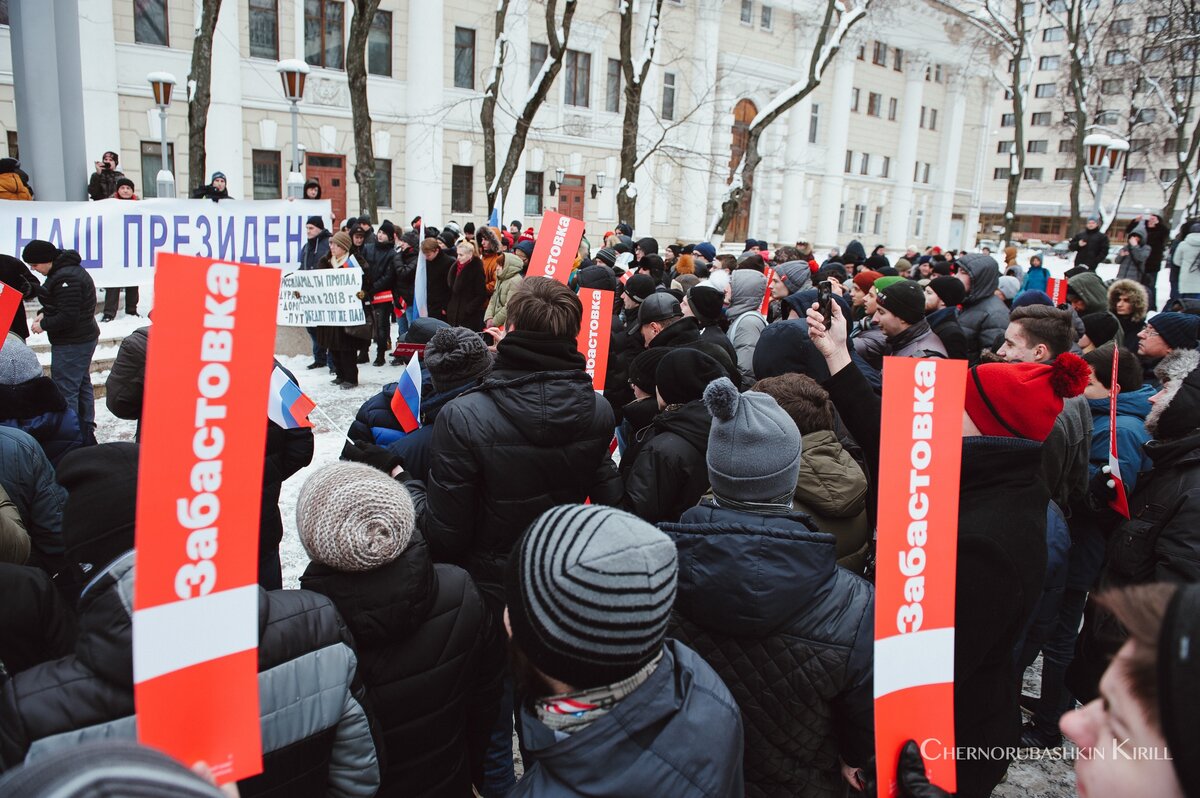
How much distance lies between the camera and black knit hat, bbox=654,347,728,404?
321 cm

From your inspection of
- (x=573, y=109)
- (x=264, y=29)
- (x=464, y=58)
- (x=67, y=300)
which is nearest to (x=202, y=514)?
(x=67, y=300)

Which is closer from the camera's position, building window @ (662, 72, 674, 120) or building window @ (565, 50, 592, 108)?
building window @ (565, 50, 592, 108)

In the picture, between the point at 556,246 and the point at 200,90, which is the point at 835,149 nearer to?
the point at 200,90

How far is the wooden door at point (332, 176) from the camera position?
24844 millimetres

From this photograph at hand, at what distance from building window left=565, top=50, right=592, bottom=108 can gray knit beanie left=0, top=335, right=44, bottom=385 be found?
93.7ft

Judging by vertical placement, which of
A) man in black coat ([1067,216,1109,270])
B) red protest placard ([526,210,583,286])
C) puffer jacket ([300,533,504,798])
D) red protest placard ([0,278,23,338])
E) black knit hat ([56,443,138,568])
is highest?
man in black coat ([1067,216,1109,270])

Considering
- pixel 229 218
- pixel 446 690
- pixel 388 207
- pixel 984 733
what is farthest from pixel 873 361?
pixel 388 207

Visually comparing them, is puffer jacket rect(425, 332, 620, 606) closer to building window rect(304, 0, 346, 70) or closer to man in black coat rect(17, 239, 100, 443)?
man in black coat rect(17, 239, 100, 443)

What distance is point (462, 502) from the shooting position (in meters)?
2.74

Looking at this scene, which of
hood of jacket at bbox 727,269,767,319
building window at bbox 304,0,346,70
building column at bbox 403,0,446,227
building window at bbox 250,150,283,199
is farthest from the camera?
building column at bbox 403,0,446,227

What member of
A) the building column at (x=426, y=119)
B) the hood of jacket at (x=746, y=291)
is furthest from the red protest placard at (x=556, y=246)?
the building column at (x=426, y=119)

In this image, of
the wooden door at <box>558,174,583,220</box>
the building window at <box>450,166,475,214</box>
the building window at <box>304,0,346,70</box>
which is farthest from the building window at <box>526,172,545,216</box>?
the building window at <box>304,0,346,70</box>

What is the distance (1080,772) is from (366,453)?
2.74 metres

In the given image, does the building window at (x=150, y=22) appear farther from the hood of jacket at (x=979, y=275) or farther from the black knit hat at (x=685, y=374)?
the black knit hat at (x=685, y=374)
